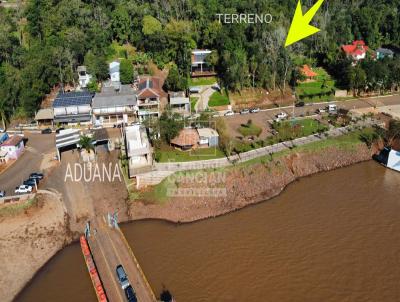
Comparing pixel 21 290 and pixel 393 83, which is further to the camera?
pixel 393 83

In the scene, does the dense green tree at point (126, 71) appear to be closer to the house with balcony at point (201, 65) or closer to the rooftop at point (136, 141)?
the house with balcony at point (201, 65)

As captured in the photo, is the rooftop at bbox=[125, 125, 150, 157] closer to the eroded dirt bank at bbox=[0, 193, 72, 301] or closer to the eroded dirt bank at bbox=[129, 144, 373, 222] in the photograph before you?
the eroded dirt bank at bbox=[129, 144, 373, 222]

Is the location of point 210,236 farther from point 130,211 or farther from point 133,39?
point 133,39

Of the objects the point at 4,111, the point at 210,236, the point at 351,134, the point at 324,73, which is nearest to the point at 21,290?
the point at 210,236

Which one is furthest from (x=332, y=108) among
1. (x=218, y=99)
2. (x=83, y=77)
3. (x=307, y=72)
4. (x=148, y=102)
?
(x=83, y=77)

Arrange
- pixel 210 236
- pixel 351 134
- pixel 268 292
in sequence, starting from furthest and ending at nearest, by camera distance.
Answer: pixel 351 134
pixel 210 236
pixel 268 292

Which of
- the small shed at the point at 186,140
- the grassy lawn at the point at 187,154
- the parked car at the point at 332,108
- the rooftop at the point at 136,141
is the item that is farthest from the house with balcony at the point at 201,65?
the grassy lawn at the point at 187,154

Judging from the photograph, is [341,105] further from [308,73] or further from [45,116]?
[45,116]
